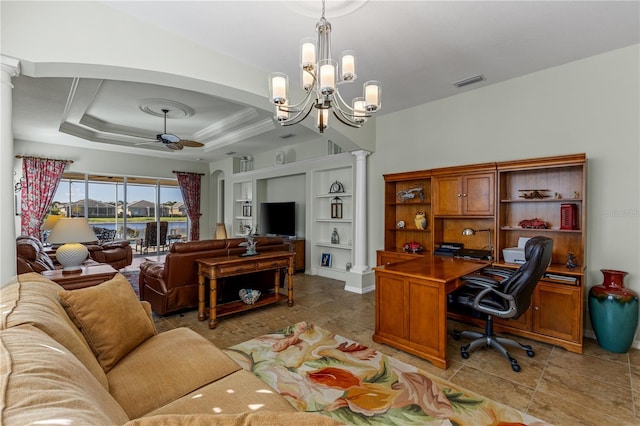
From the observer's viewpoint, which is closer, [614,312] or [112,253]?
[614,312]

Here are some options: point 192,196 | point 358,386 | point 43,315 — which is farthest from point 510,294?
point 192,196

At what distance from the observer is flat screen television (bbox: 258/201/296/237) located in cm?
662

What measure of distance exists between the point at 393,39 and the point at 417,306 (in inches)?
97.3

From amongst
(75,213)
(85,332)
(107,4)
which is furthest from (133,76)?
(75,213)

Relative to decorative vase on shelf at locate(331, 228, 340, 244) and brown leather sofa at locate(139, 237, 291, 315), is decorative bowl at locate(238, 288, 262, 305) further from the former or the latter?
decorative vase on shelf at locate(331, 228, 340, 244)

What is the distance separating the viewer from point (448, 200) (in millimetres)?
3867

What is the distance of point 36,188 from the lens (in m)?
6.15

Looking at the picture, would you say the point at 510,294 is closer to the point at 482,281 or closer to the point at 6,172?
the point at 482,281

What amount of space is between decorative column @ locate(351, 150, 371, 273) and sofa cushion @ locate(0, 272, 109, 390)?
156 inches

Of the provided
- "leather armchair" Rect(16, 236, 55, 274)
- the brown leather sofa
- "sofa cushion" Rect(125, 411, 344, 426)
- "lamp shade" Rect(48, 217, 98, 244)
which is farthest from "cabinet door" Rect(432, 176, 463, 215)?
"leather armchair" Rect(16, 236, 55, 274)

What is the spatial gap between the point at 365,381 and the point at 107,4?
3.62 metres

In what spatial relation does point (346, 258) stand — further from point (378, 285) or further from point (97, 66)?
point (97, 66)

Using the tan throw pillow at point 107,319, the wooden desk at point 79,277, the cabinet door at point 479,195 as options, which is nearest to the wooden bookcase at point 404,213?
the cabinet door at point 479,195

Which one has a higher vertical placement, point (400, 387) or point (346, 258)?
point (346, 258)
